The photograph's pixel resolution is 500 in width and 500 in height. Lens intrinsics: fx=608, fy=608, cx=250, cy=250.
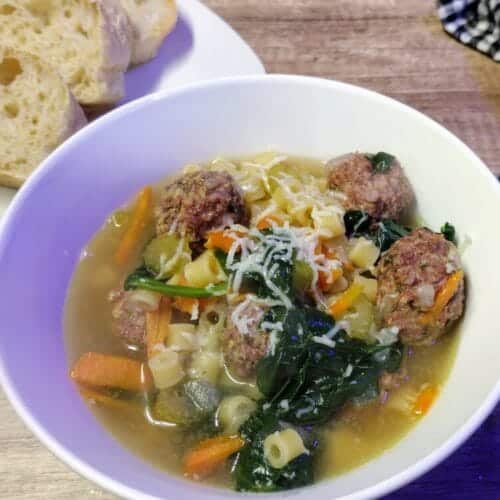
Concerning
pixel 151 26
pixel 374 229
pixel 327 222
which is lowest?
pixel 374 229

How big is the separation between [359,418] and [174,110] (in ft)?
4.39

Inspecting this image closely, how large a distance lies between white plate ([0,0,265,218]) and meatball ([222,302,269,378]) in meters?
1.59

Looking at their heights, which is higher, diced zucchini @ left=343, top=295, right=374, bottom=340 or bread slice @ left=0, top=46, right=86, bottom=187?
bread slice @ left=0, top=46, right=86, bottom=187

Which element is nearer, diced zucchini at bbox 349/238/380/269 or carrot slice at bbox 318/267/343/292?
carrot slice at bbox 318/267/343/292

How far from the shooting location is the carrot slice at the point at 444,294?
6.44ft

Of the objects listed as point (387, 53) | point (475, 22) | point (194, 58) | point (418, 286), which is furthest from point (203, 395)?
point (475, 22)

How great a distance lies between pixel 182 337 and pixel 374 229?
84cm

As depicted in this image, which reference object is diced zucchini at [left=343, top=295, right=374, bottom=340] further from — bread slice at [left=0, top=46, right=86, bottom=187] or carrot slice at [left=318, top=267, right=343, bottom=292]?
bread slice at [left=0, top=46, right=86, bottom=187]

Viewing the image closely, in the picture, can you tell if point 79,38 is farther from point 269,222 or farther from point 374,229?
point 374,229

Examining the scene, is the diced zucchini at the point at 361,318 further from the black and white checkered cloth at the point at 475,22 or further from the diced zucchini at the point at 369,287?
the black and white checkered cloth at the point at 475,22

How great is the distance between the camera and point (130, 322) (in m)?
2.14

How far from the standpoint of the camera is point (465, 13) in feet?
12.0

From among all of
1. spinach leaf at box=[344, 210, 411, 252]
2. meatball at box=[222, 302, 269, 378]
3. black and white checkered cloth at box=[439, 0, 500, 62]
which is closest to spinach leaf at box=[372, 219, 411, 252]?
spinach leaf at box=[344, 210, 411, 252]

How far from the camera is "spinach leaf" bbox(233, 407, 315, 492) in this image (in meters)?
1.74
